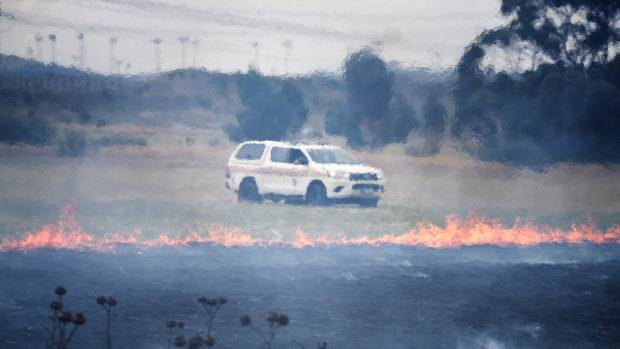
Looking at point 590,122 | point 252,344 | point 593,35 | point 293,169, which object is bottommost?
point 252,344

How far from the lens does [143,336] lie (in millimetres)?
9133

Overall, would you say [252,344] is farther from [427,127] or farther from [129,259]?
[427,127]

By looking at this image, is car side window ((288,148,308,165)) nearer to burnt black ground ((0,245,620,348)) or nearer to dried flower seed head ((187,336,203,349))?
burnt black ground ((0,245,620,348))

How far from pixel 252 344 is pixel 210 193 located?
1794cm

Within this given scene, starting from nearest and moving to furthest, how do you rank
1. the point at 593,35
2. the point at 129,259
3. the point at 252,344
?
the point at 252,344, the point at 129,259, the point at 593,35

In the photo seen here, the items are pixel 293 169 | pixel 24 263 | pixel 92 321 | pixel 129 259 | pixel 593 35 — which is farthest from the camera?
pixel 593 35

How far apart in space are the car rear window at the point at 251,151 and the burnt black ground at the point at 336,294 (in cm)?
→ 555

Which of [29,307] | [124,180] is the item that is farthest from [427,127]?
[29,307]

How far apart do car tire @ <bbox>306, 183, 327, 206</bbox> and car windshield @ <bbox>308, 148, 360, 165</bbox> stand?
0.67 metres

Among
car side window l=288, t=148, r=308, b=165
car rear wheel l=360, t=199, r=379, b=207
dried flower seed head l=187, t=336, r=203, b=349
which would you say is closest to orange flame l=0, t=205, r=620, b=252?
car rear wheel l=360, t=199, r=379, b=207

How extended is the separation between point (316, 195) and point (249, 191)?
2064 millimetres

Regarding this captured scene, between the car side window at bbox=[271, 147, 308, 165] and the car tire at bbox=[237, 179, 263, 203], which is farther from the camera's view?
the car tire at bbox=[237, 179, 263, 203]

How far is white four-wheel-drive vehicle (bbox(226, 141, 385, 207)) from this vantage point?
19.4m

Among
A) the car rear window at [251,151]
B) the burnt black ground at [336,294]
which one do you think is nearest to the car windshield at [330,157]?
the car rear window at [251,151]
